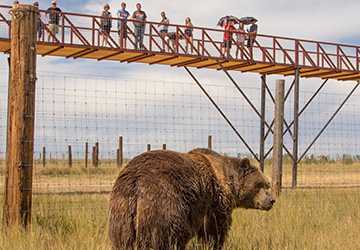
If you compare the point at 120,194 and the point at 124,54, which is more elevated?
the point at 124,54

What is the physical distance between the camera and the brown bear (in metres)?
6.50

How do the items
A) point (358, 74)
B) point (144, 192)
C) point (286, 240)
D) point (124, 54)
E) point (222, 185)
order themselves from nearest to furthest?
point (144, 192), point (222, 185), point (286, 240), point (124, 54), point (358, 74)

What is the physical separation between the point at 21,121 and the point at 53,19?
1205 cm

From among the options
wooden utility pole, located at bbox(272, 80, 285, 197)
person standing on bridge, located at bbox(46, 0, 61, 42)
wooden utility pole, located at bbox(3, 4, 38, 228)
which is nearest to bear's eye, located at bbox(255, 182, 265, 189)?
wooden utility pole, located at bbox(3, 4, 38, 228)

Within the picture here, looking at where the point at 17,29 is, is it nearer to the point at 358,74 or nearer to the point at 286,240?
the point at 286,240

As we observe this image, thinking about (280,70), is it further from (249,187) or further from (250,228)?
(249,187)

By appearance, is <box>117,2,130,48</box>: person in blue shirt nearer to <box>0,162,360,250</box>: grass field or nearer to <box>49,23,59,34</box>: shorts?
<box>49,23,59,34</box>: shorts

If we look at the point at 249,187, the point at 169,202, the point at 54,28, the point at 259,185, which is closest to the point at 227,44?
the point at 54,28

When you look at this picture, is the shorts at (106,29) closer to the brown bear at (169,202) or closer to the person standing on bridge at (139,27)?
the person standing on bridge at (139,27)

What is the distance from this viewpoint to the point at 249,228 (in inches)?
392

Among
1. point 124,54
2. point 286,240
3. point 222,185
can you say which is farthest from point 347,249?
point 124,54

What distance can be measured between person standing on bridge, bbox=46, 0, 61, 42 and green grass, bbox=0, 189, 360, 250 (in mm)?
8675

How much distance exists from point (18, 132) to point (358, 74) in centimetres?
2041

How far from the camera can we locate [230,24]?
2438cm
